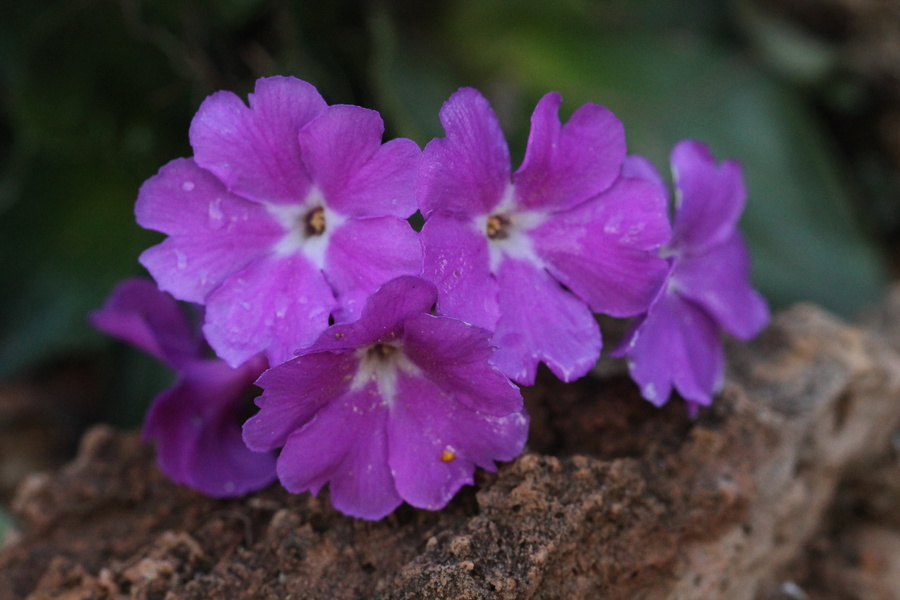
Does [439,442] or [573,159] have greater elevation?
[573,159]

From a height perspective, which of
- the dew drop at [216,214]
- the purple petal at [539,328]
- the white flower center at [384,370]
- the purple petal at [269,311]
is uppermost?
the dew drop at [216,214]

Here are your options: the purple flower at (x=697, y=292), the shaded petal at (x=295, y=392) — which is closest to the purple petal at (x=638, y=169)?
the purple flower at (x=697, y=292)

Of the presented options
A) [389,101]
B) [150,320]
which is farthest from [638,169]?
[150,320]

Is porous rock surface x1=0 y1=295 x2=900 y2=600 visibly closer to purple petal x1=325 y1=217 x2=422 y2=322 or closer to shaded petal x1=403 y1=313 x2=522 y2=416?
shaded petal x1=403 y1=313 x2=522 y2=416

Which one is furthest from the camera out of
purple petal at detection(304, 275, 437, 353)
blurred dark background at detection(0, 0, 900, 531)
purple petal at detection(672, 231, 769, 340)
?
blurred dark background at detection(0, 0, 900, 531)

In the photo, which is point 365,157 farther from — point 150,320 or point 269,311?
point 150,320

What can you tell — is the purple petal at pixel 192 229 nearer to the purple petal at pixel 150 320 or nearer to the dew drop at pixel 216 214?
the dew drop at pixel 216 214

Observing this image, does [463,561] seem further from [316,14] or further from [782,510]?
[316,14]

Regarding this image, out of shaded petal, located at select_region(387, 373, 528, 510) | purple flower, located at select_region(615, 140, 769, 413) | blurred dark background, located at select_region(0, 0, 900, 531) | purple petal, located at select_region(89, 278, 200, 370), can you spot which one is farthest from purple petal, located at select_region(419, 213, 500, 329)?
blurred dark background, located at select_region(0, 0, 900, 531)
